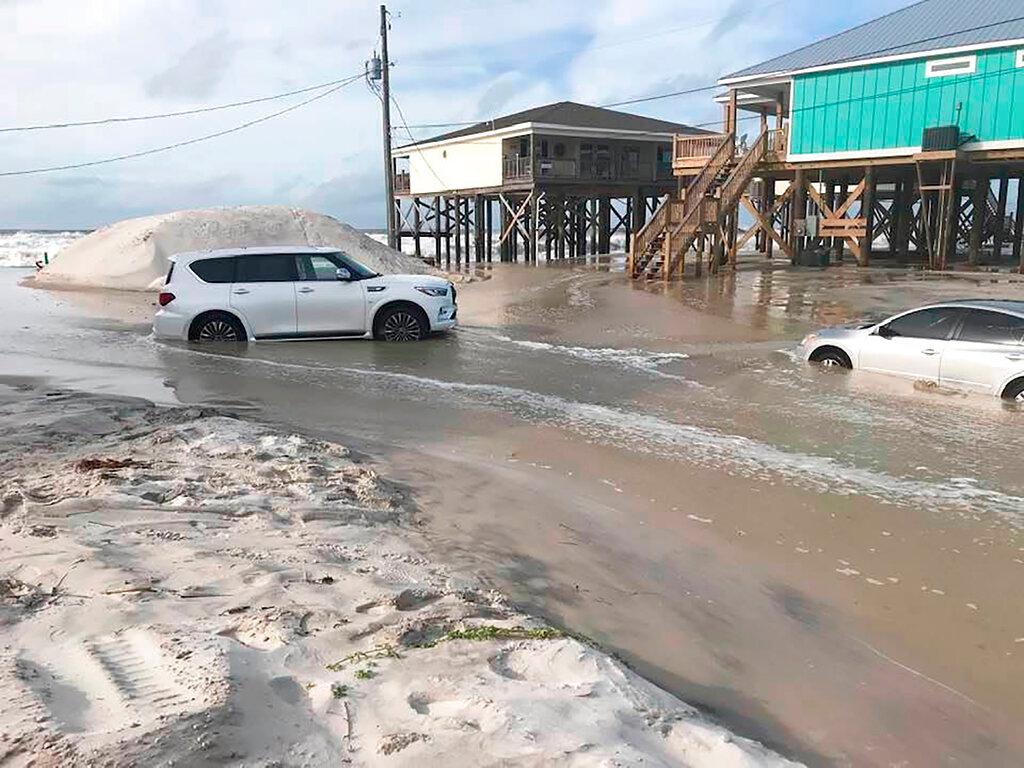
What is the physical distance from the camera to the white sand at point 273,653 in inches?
107

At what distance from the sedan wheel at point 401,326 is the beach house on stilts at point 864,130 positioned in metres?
13.5

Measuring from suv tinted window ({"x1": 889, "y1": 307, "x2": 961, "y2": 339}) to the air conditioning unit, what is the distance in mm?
17355

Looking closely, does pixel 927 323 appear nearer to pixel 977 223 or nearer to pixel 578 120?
pixel 977 223

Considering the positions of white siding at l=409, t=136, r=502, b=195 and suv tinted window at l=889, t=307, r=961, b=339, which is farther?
white siding at l=409, t=136, r=502, b=195

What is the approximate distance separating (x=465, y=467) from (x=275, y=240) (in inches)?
1095

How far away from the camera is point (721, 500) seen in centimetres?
634

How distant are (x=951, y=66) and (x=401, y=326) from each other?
68.0 ft

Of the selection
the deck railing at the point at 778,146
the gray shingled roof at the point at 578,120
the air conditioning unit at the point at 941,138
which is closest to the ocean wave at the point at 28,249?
the gray shingled roof at the point at 578,120

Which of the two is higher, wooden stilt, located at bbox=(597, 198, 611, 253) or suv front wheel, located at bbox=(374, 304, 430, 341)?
wooden stilt, located at bbox=(597, 198, 611, 253)

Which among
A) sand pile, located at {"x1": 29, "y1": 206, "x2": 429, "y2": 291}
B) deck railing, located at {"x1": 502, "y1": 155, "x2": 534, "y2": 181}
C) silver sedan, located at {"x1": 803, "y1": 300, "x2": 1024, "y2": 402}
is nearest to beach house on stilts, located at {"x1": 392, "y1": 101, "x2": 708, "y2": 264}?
deck railing, located at {"x1": 502, "y1": 155, "x2": 534, "y2": 181}

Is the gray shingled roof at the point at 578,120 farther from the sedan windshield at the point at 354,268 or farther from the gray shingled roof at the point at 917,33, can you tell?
the sedan windshield at the point at 354,268

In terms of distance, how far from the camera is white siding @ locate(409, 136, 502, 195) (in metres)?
42.1

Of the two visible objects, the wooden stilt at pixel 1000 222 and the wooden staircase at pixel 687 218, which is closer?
the wooden staircase at pixel 687 218

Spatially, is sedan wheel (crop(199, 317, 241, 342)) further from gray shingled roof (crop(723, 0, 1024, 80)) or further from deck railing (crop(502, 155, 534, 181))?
deck railing (crop(502, 155, 534, 181))
